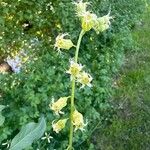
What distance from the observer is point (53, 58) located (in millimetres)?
4535

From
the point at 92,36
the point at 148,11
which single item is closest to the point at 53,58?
the point at 92,36

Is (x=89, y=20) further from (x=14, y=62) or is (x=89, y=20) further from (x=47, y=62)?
(x=14, y=62)

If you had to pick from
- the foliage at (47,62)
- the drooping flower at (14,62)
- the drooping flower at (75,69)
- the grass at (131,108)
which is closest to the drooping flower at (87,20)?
the drooping flower at (75,69)

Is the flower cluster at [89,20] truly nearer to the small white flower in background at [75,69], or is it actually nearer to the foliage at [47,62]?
the small white flower in background at [75,69]

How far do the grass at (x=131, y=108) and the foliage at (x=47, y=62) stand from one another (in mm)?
161

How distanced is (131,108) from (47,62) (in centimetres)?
113

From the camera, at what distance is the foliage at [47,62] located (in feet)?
12.5

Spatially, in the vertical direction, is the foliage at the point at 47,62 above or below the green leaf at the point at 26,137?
below

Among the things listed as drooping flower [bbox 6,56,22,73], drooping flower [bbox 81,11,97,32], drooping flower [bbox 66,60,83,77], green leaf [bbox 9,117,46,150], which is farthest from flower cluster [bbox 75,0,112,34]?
drooping flower [bbox 6,56,22,73]

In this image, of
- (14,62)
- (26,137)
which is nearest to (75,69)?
(26,137)

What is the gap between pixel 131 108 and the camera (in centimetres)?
504

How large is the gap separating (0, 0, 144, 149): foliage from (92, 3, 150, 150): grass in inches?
6.3

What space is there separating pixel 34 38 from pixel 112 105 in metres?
1.11

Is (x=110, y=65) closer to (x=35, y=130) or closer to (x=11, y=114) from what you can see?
(x=11, y=114)
